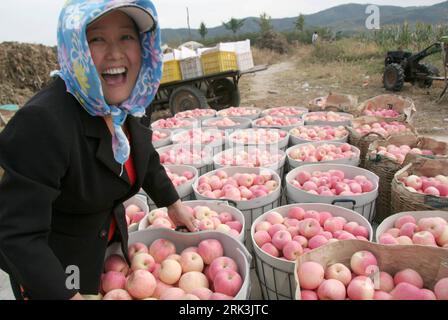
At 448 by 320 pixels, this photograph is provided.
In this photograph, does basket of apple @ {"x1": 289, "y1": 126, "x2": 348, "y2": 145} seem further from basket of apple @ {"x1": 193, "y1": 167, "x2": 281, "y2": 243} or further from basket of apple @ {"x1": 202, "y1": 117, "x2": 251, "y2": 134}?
basket of apple @ {"x1": 193, "y1": 167, "x2": 281, "y2": 243}

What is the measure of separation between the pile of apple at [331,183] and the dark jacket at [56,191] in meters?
1.71

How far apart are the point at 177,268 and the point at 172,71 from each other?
6.37m

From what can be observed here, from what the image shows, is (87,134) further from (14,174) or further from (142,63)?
(142,63)

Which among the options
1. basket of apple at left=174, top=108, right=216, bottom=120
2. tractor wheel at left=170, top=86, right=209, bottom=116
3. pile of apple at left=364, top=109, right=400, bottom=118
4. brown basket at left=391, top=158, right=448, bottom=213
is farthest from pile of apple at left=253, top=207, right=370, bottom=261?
tractor wheel at left=170, top=86, right=209, bottom=116

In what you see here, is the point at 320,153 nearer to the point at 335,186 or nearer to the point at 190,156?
the point at 335,186

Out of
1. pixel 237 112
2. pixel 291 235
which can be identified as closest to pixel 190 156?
pixel 291 235

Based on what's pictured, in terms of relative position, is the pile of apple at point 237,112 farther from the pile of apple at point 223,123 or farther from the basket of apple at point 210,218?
the basket of apple at point 210,218

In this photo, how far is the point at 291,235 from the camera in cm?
217

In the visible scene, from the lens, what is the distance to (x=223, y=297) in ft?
4.85

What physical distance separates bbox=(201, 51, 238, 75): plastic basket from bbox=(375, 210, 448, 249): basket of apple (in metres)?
5.66

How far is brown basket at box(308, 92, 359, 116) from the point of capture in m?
5.44

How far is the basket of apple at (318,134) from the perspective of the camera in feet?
13.4

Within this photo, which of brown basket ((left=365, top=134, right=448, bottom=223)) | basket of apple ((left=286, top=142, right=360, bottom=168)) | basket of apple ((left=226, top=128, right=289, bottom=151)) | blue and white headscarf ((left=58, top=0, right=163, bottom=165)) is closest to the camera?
blue and white headscarf ((left=58, top=0, right=163, bottom=165))
